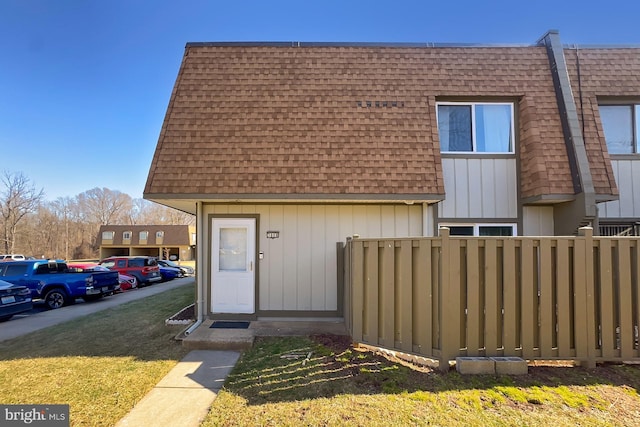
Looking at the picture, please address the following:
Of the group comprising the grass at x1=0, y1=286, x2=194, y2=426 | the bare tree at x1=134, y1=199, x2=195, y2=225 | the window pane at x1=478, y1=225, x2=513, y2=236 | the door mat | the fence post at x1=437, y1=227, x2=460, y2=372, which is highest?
the bare tree at x1=134, y1=199, x2=195, y2=225

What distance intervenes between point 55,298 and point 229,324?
835 cm

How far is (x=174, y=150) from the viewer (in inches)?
278

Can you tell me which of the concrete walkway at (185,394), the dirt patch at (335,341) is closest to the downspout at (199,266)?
the concrete walkway at (185,394)

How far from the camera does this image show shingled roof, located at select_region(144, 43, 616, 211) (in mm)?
6773

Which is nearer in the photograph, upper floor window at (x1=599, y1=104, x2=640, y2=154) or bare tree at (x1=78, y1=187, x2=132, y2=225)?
upper floor window at (x1=599, y1=104, x2=640, y2=154)

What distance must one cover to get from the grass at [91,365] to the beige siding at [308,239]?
7.49ft

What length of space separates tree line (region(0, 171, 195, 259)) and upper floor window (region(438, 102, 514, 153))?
38465mm

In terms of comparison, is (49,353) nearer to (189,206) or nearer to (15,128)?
(189,206)

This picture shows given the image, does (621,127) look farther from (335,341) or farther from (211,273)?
(211,273)

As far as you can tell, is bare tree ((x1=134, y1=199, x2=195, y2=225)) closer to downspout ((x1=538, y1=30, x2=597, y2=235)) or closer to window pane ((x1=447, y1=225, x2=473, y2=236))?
window pane ((x1=447, y1=225, x2=473, y2=236))

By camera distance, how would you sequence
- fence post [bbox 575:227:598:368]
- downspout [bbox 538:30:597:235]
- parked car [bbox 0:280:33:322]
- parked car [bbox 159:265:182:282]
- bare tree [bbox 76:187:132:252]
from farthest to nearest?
1. bare tree [bbox 76:187:132:252]
2. parked car [bbox 159:265:182:282]
3. parked car [bbox 0:280:33:322]
4. downspout [bbox 538:30:597:235]
5. fence post [bbox 575:227:598:368]

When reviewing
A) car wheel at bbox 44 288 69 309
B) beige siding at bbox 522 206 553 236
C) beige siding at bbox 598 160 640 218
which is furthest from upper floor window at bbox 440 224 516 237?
car wheel at bbox 44 288 69 309

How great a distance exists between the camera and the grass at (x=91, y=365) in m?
3.78

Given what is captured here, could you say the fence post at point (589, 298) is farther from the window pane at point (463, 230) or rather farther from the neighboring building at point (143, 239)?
the neighboring building at point (143, 239)
